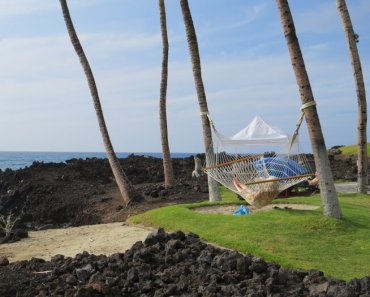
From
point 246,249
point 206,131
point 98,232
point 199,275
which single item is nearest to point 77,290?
point 199,275

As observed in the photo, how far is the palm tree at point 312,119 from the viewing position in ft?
29.5

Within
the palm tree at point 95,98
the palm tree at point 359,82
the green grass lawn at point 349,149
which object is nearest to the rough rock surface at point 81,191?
the palm tree at point 95,98

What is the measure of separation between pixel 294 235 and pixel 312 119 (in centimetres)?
210

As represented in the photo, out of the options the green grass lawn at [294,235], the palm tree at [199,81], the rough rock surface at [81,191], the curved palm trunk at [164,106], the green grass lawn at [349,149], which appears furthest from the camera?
the green grass lawn at [349,149]

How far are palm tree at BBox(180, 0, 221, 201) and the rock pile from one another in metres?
5.19

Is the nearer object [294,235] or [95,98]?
[294,235]

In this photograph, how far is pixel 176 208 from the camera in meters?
11.2

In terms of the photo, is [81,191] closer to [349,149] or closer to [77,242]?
[77,242]

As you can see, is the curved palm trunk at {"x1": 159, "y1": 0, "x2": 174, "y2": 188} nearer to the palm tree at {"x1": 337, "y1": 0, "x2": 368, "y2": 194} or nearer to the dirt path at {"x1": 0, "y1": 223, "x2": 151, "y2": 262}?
the palm tree at {"x1": 337, "y1": 0, "x2": 368, "y2": 194}

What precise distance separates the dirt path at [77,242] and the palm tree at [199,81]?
8.50ft

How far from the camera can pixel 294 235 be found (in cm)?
836

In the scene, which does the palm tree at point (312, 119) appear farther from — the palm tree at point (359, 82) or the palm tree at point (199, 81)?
the palm tree at point (359, 82)

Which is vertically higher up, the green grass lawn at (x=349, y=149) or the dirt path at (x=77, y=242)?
the green grass lawn at (x=349, y=149)

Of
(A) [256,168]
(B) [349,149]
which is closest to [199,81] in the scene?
(A) [256,168]
